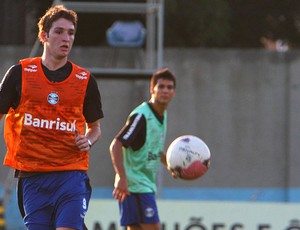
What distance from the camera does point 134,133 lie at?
30.1 ft

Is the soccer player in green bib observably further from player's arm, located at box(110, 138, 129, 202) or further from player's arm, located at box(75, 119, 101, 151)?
player's arm, located at box(75, 119, 101, 151)

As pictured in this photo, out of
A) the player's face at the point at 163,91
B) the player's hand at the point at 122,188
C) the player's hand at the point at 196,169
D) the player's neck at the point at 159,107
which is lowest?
the player's hand at the point at 122,188

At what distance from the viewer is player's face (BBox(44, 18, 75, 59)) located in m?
6.53

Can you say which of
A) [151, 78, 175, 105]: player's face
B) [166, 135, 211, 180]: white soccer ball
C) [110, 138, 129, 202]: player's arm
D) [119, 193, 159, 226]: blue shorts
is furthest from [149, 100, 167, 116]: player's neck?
[119, 193, 159, 226]: blue shorts

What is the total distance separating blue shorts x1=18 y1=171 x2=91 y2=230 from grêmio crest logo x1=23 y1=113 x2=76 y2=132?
28 cm

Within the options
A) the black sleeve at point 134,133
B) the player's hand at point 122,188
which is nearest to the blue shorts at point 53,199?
the player's hand at point 122,188

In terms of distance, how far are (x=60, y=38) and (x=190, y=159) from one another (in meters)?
2.69

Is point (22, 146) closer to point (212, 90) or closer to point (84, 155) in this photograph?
point (84, 155)

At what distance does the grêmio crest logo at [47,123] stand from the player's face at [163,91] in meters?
3.07

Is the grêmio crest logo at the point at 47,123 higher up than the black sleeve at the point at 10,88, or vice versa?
the black sleeve at the point at 10,88

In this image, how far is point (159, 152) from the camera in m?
9.45

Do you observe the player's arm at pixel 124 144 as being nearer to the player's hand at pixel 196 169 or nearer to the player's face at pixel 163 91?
the player's face at pixel 163 91

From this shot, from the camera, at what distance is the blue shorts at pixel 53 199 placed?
648 cm

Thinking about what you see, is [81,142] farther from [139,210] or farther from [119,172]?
[139,210]
